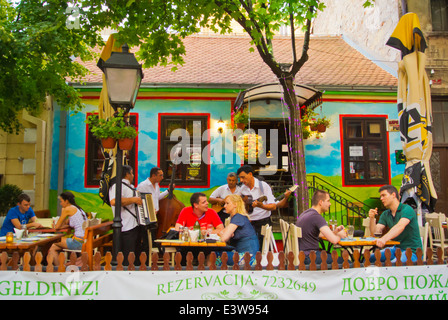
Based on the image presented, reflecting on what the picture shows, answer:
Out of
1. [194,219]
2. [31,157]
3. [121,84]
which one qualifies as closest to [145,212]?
[194,219]

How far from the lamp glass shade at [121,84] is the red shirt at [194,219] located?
2.08 m

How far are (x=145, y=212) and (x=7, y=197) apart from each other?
186 inches

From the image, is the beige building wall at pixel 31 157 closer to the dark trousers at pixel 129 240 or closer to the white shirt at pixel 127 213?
the white shirt at pixel 127 213

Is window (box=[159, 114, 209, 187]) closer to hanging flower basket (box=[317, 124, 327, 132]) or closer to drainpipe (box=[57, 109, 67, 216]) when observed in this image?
drainpipe (box=[57, 109, 67, 216])

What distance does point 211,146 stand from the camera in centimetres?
1048

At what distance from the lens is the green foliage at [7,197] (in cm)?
929

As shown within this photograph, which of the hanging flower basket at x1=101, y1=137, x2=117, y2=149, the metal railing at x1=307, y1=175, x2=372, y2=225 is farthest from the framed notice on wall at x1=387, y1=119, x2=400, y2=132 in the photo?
the hanging flower basket at x1=101, y1=137, x2=117, y2=149

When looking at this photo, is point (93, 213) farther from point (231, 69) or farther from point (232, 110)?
point (231, 69)

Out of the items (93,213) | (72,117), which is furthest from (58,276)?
(72,117)

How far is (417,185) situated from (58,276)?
19.7ft

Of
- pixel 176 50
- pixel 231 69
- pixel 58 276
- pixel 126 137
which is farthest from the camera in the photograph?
pixel 231 69

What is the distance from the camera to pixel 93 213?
980cm

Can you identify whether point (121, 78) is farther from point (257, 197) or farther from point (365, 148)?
point (365, 148)

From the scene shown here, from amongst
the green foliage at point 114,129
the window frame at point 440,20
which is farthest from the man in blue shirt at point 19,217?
the window frame at point 440,20
